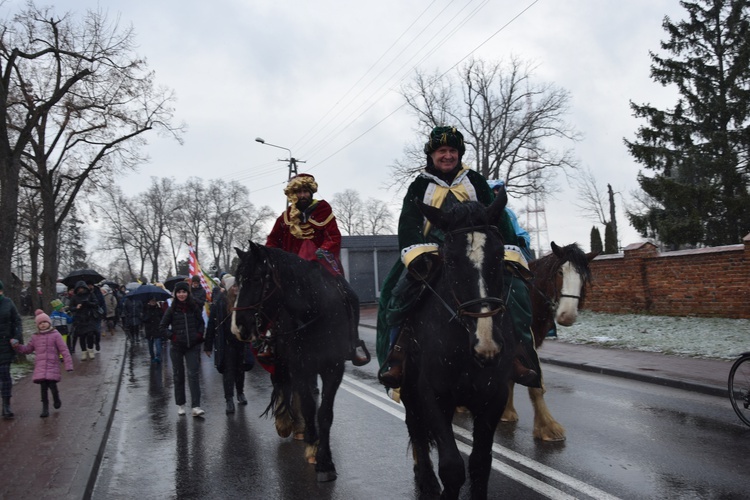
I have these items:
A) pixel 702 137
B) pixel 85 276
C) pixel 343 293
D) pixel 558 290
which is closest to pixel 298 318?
pixel 343 293

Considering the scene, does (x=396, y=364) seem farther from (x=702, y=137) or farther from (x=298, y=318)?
(x=702, y=137)

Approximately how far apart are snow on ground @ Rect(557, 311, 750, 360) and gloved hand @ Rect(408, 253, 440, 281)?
8.50m

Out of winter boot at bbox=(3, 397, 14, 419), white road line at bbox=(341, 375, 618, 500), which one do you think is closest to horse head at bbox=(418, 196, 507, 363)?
white road line at bbox=(341, 375, 618, 500)

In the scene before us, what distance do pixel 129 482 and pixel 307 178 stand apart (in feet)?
11.6

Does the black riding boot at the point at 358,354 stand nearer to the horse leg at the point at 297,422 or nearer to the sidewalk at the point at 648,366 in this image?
the horse leg at the point at 297,422

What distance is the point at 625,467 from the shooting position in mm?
5203

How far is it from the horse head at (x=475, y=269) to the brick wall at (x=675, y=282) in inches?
449

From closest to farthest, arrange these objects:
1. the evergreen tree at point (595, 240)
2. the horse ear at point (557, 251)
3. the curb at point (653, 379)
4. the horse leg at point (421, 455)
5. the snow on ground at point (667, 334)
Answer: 1. the horse leg at point (421, 455)
2. the horse ear at point (557, 251)
3. the curb at point (653, 379)
4. the snow on ground at point (667, 334)
5. the evergreen tree at point (595, 240)

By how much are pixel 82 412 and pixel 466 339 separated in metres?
7.32

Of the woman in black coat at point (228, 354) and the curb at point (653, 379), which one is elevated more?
the woman in black coat at point (228, 354)

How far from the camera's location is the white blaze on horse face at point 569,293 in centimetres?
680

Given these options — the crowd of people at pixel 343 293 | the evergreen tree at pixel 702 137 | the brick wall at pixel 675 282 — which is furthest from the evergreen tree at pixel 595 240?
the crowd of people at pixel 343 293

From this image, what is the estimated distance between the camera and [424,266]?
13.1 ft

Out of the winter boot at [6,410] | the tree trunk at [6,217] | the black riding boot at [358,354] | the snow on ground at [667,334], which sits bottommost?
the winter boot at [6,410]
